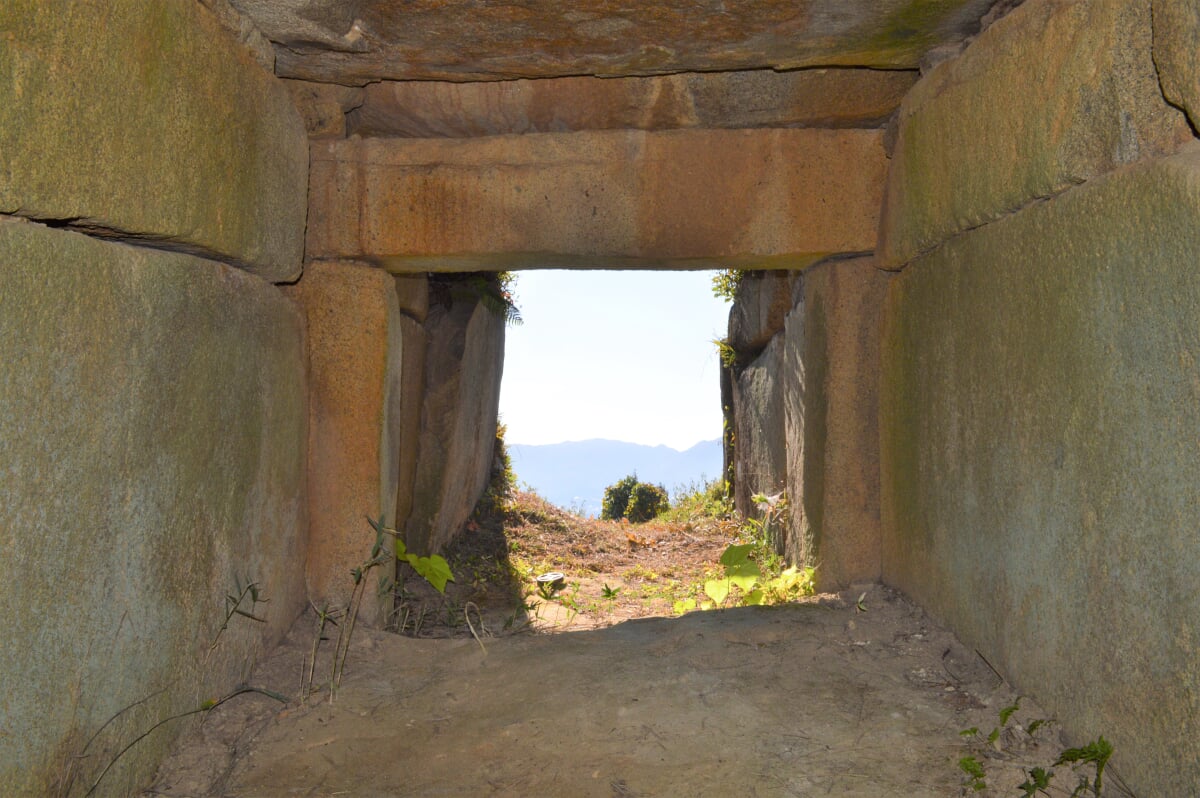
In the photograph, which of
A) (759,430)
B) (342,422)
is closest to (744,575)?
(759,430)

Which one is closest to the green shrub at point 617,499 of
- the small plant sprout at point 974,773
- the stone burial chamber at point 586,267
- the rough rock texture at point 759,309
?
the rough rock texture at point 759,309

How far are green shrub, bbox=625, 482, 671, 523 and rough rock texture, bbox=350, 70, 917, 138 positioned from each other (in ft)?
20.4

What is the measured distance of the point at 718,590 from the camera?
4348mm

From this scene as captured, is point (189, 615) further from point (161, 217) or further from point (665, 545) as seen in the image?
point (665, 545)

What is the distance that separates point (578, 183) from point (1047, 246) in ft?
6.04

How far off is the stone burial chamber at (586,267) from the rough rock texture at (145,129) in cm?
1

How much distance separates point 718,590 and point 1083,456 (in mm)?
2351

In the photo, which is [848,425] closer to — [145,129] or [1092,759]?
[1092,759]

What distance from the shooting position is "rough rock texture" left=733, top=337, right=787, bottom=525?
5.48 metres

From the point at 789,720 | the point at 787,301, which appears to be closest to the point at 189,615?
the point at 789,720

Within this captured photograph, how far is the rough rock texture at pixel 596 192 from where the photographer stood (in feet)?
12.0

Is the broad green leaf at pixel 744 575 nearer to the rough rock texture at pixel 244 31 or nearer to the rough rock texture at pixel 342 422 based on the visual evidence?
the rough rock texture at pixel 342 422

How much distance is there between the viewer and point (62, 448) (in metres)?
1.96

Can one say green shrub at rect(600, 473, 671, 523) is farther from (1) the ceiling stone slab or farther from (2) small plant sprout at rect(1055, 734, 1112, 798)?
(2) small plant sprout at rect(1055, 734, 1112, 798)
